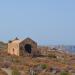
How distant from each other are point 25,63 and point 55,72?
9.55m

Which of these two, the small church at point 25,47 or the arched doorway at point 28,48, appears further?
the arched doorway at point 28,48

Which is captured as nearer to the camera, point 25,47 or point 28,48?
point 28,48

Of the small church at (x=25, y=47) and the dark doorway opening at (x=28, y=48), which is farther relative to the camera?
the dark doorway opening at (x=28, y=48)

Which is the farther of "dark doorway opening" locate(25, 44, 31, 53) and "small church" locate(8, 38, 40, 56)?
"dark doorway opening" locate(25, 44, 31, 53)

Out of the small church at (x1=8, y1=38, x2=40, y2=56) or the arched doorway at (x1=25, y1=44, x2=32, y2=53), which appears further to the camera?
the arched doorway at (x1=25, y1=44, x2=32, y2=53)

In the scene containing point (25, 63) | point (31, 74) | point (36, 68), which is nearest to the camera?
point (31, 74)

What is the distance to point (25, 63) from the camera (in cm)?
4628

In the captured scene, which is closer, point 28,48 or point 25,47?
point 28,48

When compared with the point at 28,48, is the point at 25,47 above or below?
above

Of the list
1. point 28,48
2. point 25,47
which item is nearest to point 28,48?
point 28,48

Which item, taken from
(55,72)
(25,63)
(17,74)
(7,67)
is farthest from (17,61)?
(17,74)

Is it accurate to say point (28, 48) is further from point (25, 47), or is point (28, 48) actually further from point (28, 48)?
point (25, 47)

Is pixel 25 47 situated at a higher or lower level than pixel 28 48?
higher

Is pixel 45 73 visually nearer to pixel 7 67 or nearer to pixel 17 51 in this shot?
pixel 7 67
